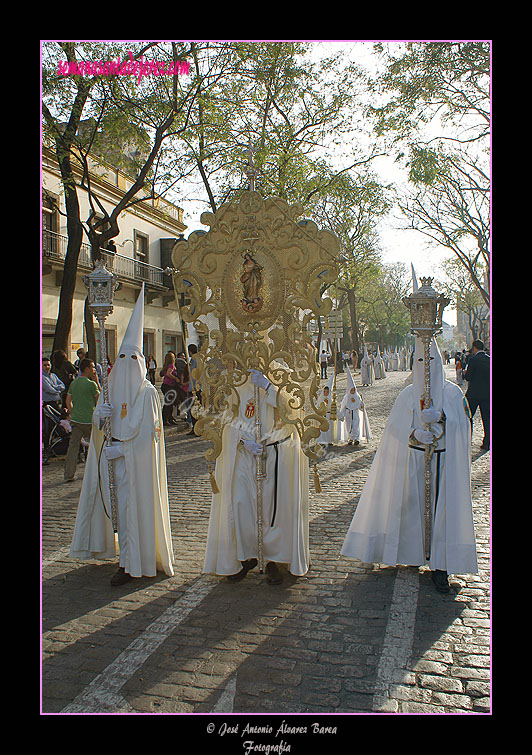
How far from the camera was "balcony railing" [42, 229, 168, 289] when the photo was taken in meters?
21.2

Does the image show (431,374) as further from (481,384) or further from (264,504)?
(481,384)

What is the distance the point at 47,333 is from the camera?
853 inches

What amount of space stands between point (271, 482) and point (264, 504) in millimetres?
216

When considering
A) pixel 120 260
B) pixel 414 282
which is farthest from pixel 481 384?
pixel 120 260

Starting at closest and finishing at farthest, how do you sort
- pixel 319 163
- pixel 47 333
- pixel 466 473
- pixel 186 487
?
→ pixel 466 473
pixel 186 487
pixel 319 163
pixel 47 333

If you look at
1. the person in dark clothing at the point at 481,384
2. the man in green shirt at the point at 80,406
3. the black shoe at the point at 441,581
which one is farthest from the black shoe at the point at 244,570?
the person in dark clothing at the point at 481,384

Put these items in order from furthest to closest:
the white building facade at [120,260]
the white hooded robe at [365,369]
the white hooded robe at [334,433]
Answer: the white hooded robe at [365,369], the white building facade at [120,260], the white hooded robe at [334,433]

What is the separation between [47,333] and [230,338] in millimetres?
18105

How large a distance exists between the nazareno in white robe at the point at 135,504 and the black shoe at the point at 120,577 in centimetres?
7

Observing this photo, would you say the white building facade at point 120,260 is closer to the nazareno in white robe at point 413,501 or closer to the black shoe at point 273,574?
the nazareno in white robe at point 413,501

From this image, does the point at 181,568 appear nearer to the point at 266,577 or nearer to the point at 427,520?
the point at 266,577

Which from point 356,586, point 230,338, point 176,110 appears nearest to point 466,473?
point 356,586

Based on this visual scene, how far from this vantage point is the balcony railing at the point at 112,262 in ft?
69.5

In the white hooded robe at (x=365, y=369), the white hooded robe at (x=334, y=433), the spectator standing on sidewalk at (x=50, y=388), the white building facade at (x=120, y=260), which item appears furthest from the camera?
the white hooded robe at (x=365, y=369)
